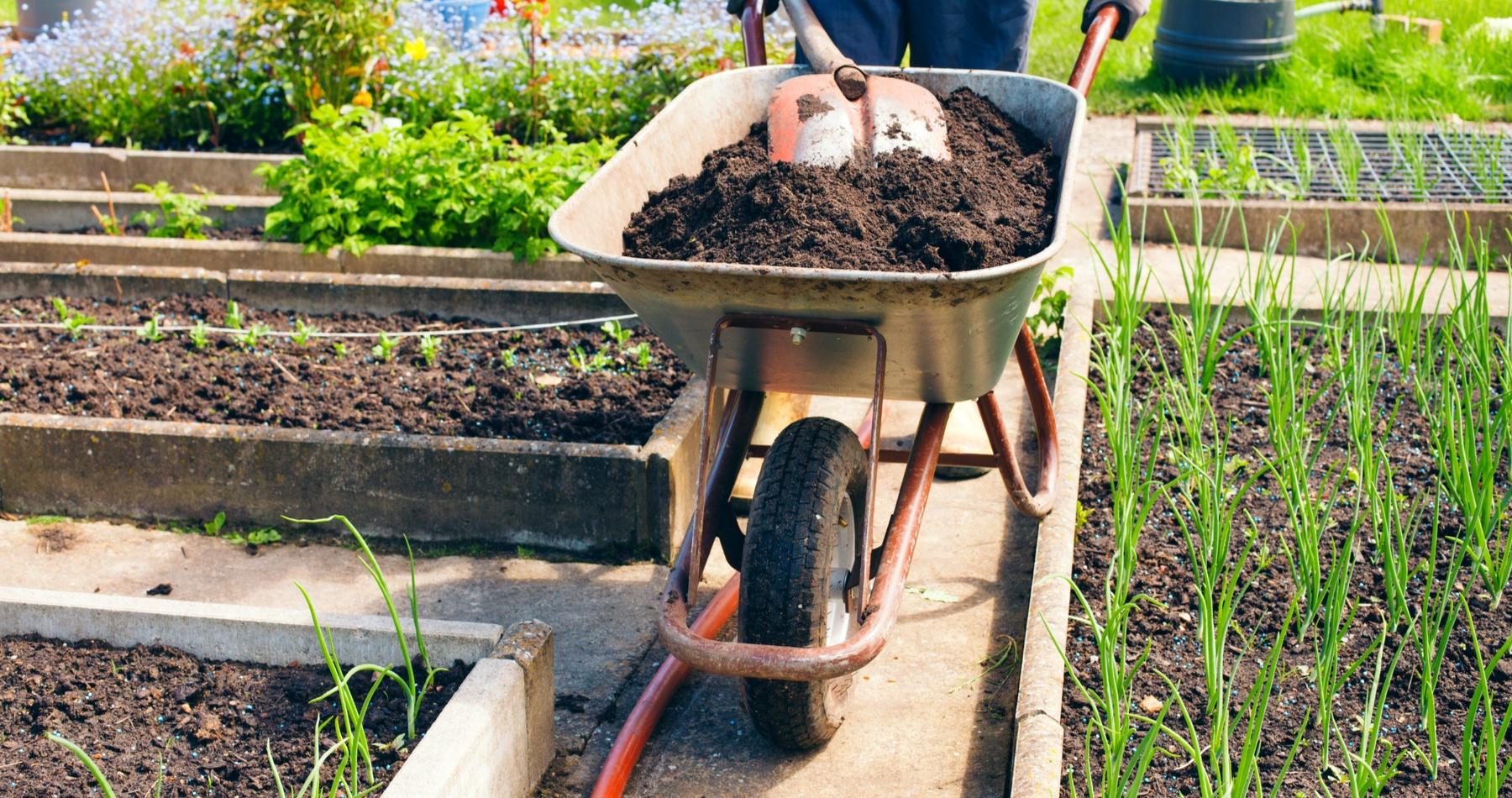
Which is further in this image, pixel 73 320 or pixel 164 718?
pixel 73 320

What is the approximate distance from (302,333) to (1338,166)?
13.2 feet

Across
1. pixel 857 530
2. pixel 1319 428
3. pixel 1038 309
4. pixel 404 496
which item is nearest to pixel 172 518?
pixel 404 496

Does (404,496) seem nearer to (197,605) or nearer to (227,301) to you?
(197,605)

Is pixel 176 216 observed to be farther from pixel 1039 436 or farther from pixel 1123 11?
pixel 1123 11

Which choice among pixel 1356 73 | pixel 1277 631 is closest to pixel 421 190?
pixel 1277 631

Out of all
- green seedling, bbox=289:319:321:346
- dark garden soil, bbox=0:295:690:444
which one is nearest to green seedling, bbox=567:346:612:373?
dark garden soil, bbox=0:295:690:444

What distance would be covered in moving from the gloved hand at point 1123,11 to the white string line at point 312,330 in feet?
5.22

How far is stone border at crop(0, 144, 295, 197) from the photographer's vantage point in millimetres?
5410

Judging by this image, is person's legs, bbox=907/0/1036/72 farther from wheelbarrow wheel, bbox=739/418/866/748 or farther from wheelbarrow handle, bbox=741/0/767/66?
wheelbarrow wheel, bbox=739/418/866/748

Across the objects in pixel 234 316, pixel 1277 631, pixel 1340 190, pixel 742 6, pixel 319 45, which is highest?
pixel 742 6

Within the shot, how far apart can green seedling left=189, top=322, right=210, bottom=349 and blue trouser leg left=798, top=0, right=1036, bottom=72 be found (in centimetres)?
185

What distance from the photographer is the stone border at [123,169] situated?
5.41 meters

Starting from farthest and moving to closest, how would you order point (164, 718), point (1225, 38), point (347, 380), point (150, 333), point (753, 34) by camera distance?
point (1225, 38) < point (150, 333) < point (347, 380) < point (753, 34) < point (164, 718)

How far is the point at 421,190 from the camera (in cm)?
441
